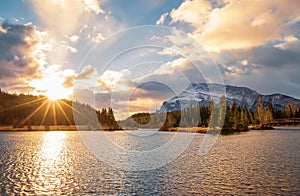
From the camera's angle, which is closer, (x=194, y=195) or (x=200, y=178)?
(x=194, y=195)

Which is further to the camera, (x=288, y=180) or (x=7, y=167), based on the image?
(x=7, y=167)

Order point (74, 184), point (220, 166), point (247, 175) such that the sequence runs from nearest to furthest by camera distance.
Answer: point (74, 184) < point (247, 175) < point (220, 166)

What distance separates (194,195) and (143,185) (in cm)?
626

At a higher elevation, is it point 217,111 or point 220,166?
point 217,111

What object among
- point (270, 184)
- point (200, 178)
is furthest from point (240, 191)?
point (200, 178)

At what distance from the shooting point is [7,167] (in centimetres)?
4041

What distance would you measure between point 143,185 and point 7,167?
23561mm

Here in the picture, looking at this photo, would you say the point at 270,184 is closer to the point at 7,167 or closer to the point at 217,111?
the point at 7,167

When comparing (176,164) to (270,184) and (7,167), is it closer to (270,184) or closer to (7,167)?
(270,184)

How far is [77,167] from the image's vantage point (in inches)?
1590

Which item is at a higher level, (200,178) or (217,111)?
(217,111)

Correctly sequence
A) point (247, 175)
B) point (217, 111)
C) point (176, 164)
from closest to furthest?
1. point (247, 175)
2. point (176, 164)
3. point (217, 111)

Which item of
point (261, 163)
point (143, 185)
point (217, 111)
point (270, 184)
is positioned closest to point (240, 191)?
point (270, 184)

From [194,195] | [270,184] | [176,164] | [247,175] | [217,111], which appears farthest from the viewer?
[217,111]
